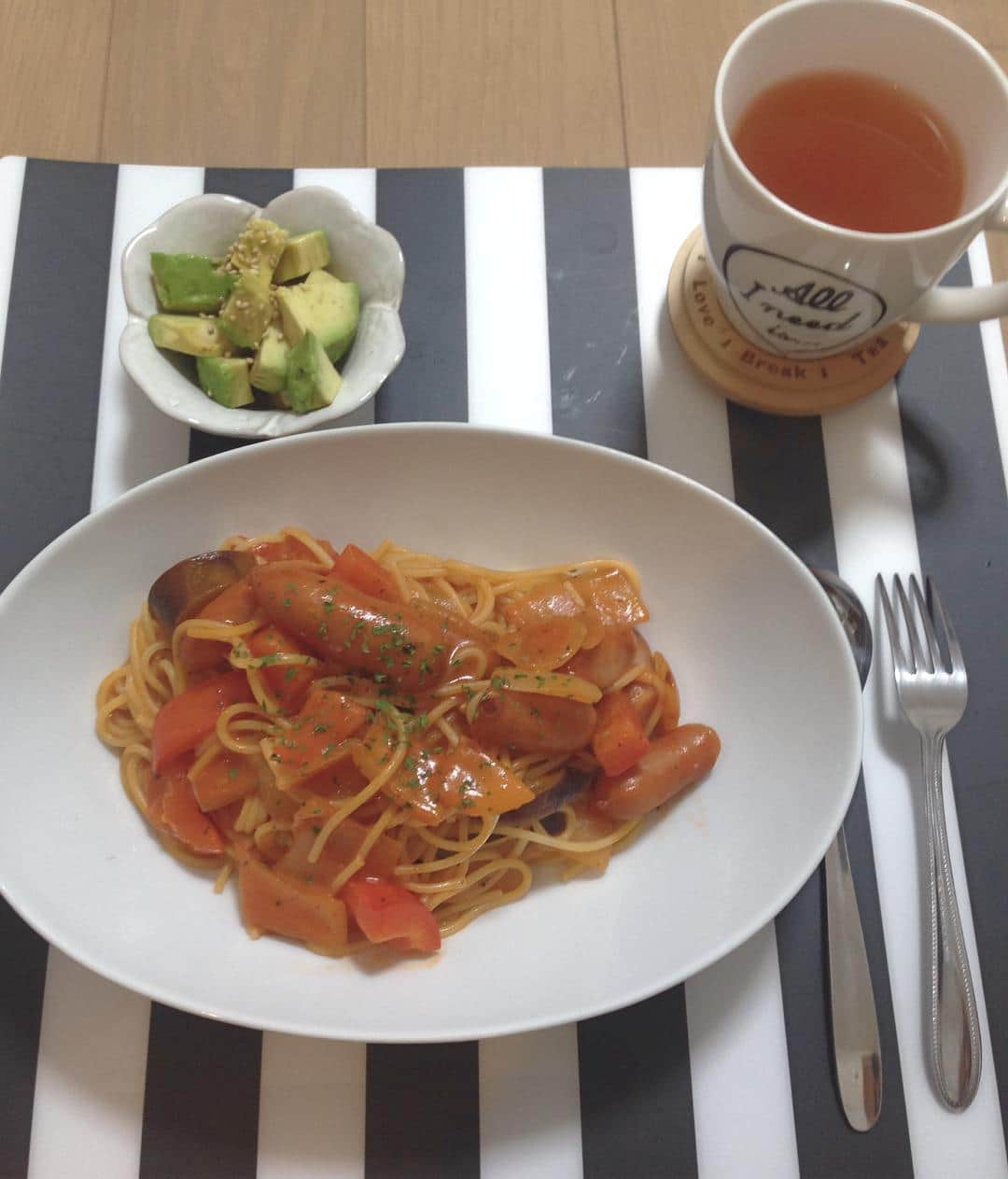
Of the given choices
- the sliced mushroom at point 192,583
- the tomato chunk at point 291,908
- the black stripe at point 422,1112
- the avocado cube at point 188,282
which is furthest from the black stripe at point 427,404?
the sliced mushroom at point 192,583

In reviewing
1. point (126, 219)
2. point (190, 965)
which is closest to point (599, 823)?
point (190, 965)

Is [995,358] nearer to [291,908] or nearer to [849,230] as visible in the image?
[849,230]

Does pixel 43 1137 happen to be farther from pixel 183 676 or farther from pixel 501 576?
pixel 501 576

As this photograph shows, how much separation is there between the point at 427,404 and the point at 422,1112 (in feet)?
4.19

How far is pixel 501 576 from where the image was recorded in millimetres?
1877

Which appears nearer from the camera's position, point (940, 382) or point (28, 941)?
point (28, 941)

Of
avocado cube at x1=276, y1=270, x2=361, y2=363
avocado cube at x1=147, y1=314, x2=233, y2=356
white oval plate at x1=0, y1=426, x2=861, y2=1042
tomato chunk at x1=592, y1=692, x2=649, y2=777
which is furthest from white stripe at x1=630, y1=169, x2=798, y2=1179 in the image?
avocado cube at x1=147, y1=314, x2=233, y2=356

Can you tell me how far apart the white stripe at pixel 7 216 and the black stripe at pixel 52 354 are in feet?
0.04

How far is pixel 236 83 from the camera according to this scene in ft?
7.57

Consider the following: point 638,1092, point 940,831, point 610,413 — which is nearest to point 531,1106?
point 638,1092

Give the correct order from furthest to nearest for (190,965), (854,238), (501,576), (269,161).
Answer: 1. (269,161)
2. (501,576)
3. (190,965)
4. (854,238)

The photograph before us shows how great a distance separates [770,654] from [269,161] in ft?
4.94

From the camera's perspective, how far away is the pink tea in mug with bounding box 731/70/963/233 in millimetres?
1674

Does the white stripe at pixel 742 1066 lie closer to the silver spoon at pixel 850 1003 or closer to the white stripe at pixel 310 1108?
the silver spoon at pixel 850 1003
